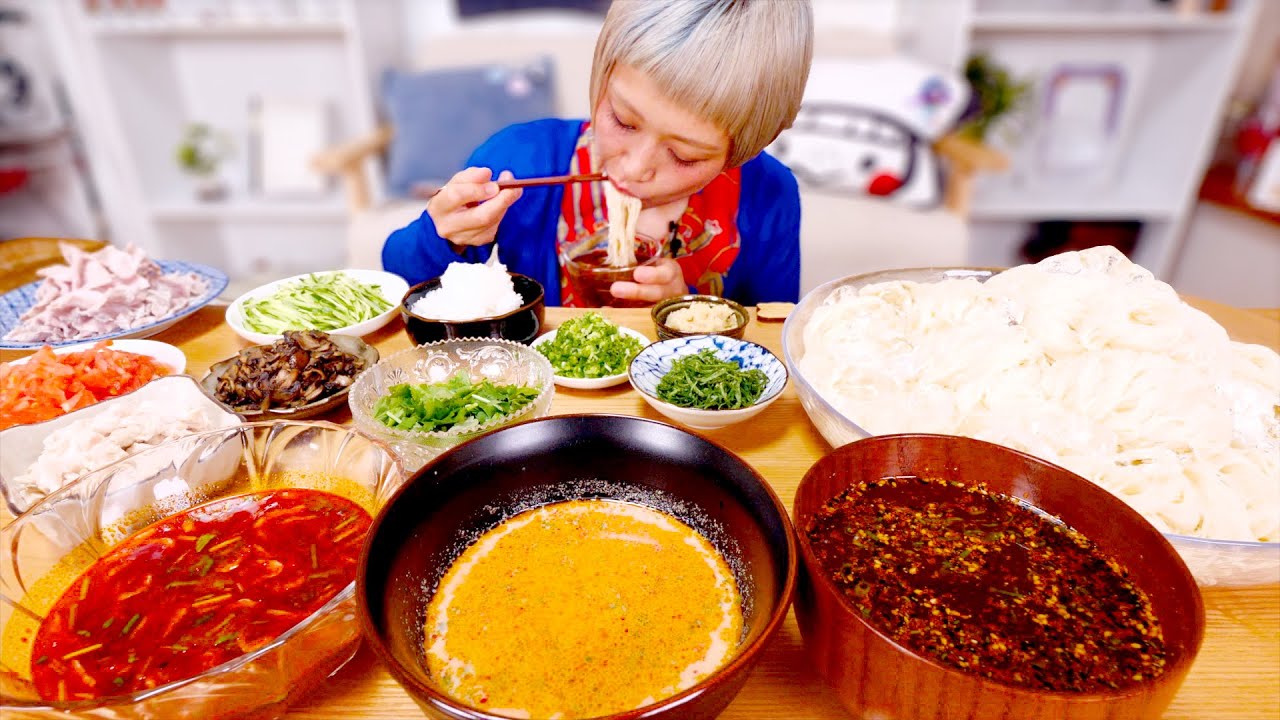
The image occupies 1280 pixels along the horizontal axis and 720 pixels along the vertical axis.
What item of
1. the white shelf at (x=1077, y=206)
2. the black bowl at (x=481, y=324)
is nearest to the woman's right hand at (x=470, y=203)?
the black bowl at (x=481, y=324)

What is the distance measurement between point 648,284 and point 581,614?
3.97 feet

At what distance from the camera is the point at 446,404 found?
1.32 m

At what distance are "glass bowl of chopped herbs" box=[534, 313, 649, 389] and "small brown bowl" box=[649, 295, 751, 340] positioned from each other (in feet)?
0.24

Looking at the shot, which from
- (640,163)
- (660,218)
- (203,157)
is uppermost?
(640,163)

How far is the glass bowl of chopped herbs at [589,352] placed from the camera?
1.59m

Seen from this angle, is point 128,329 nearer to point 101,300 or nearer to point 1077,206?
point 101,300

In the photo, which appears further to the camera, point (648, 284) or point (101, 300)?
point (648, 284)

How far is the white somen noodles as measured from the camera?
3.51ft

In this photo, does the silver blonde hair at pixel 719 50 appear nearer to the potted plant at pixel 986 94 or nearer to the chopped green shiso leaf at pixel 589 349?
the chopped green shiso leaf at pixel 589 349

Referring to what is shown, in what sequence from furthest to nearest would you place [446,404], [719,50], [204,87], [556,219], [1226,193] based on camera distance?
1. [204,87]
2. [1226,193]
3. [556,219]
4. [719,50]
5. [446,404]

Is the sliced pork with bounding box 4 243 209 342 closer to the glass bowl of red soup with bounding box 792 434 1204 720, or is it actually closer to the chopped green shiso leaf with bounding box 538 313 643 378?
the chopped green shiso leaf with bounding box 538 313 643 378

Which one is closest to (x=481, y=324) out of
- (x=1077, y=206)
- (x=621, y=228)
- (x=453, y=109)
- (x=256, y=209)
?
(x=621, y=228)

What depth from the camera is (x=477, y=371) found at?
5.16ft

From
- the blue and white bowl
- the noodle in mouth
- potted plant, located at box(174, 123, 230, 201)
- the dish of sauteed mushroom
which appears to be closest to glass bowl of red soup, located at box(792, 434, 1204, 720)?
the blue and white bowl
